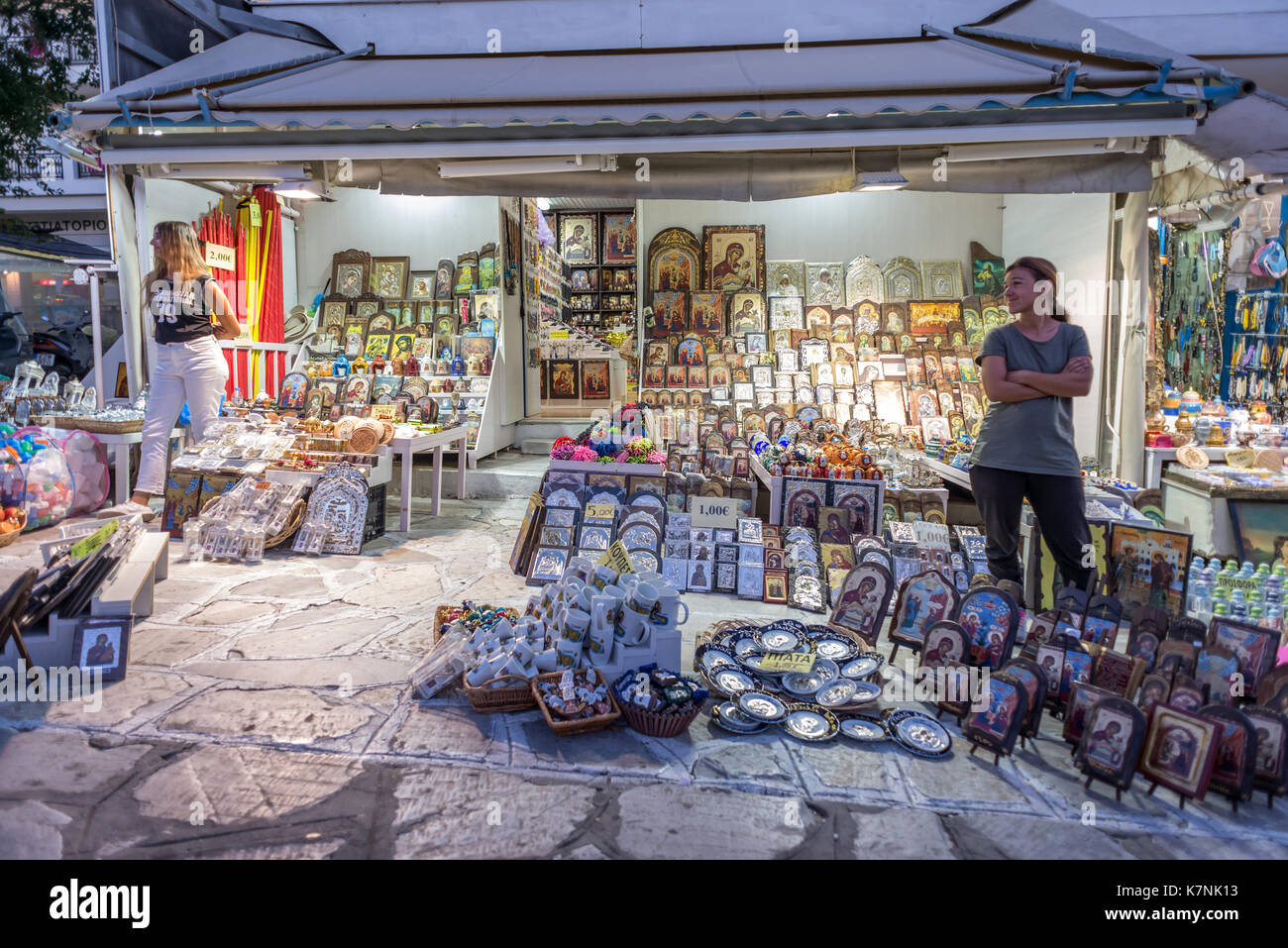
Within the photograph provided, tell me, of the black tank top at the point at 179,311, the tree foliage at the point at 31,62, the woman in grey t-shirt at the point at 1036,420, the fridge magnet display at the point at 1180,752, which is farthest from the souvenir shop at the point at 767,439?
the tree foliage at the point at 31,62

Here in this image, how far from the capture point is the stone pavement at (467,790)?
82.0 inches

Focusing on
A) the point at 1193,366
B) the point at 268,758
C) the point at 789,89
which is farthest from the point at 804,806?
the point at 1193,366

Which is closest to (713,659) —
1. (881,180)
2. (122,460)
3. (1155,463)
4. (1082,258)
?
(881,180)

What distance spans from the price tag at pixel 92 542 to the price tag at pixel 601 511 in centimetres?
238

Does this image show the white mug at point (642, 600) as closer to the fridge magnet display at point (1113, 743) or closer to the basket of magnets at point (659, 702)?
the basket of magnets at point (659, 702)

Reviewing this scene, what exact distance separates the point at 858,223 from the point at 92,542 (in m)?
6.82

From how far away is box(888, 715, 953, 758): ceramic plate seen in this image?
258 centimetres

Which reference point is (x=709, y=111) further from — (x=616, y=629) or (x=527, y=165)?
(x=616, y=629)

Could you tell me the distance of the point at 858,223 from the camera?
7.68 meters

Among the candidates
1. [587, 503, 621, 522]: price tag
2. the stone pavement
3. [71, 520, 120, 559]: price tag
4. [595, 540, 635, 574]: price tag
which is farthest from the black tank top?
[595, 540, 635, 574]: price tag

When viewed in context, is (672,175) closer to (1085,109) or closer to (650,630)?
(1085,109)

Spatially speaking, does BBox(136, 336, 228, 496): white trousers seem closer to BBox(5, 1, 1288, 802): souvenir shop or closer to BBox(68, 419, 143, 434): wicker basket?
BBox(5, 1, 1288, 802): souvenir shop

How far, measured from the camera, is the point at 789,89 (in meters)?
4.07

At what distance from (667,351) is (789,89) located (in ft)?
11.6
